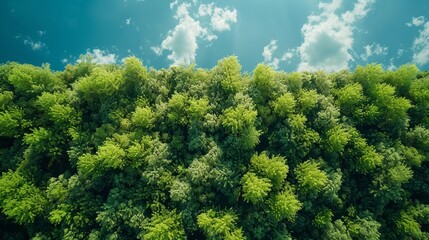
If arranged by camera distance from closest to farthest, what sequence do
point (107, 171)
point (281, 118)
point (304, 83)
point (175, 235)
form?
point (175, 235) → point (107, 171) → point (281, 118) → point (304, 83)

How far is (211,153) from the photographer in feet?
53.1

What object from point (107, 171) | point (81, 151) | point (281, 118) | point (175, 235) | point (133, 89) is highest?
point (133, 89)

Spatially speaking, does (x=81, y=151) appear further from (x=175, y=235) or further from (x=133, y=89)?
(x=175, y=235)

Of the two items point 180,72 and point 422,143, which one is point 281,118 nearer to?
point 180,72

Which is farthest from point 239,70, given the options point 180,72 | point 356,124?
point 356,124

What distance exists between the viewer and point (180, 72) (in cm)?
1877

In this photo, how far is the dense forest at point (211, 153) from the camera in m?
15.6

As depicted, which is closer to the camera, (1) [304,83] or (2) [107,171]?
(2) [107,171]

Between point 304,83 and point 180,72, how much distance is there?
306 inches

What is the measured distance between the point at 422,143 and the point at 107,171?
19.2 m

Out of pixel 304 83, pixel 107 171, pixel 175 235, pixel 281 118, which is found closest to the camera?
pixel 175 235

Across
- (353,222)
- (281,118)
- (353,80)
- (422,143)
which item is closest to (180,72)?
(281,118)

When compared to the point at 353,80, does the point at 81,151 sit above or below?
below

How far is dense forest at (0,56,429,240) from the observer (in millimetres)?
15609
